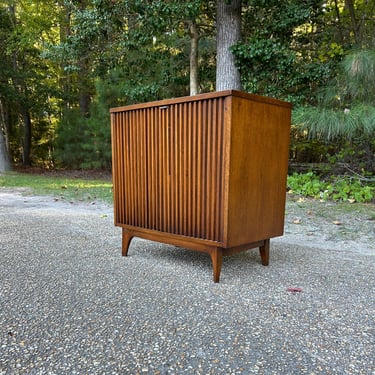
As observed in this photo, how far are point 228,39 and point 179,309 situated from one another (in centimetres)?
456

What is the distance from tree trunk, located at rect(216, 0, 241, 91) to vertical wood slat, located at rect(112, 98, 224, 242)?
3196mm

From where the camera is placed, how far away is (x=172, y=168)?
206cm

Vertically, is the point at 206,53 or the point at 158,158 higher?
the point at 206,53

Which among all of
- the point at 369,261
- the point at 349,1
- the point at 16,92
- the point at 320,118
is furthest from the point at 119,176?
the point at 16,92

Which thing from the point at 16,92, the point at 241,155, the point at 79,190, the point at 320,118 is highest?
the point at 16,92

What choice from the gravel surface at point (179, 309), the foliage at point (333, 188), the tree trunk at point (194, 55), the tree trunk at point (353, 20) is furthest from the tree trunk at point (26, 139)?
the gravel surface at point (179, 309)

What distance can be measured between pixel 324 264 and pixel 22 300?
1.78 m

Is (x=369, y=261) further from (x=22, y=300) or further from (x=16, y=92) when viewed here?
(x=16, y=92)

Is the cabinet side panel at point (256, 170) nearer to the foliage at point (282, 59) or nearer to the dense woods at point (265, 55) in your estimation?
the dense woods at point (265, 55)

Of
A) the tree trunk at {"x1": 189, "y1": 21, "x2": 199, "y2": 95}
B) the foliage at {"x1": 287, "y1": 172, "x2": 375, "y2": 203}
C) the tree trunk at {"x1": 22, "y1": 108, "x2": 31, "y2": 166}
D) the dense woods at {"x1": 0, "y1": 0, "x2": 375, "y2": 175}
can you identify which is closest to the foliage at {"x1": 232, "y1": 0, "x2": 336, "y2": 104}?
the dense woods at {"x1": 0, "y1": 0, "x2": 375, "y2": 175}

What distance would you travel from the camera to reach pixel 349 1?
5492 millimetres

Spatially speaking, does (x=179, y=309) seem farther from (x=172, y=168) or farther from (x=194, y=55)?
(x=194, y=55)

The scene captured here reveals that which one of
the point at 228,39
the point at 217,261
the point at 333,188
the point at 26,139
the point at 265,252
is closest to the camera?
the point at 217,261

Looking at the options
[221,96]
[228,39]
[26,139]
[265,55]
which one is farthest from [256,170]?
[26,139]
